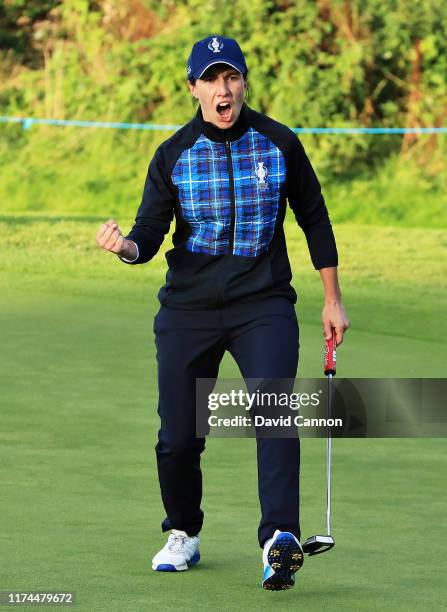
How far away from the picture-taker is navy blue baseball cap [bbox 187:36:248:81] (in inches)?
227

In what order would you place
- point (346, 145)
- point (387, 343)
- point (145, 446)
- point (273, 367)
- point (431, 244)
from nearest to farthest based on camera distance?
point (273, 367), point (145, 446), point (387, 343), point (431, 244), point (346, 145)

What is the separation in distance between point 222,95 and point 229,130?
0.12m

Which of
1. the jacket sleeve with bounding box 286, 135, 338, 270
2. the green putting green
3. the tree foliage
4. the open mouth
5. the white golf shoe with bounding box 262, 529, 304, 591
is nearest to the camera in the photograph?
the white golf shoe with bounding box 262, 529, 304, 591

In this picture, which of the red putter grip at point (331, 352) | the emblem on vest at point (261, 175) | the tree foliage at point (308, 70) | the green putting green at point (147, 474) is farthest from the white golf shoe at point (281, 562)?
the tree foliage at point (308, 70)

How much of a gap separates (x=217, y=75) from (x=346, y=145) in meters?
15.1

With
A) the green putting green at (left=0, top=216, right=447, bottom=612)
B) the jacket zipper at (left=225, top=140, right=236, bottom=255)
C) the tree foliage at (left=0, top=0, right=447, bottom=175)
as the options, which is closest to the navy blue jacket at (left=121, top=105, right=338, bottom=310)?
the jacket zipper at (left=225, top=140, right=236, bottom=255)

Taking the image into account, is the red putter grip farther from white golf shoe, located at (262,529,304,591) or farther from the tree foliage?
the tree foliage

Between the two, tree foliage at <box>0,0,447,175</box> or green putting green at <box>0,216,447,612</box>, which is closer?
green putting green at <box>0,216,447,612</box>

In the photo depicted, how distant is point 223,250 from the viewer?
579cm

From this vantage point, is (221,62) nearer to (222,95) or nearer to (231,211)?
(222,95)

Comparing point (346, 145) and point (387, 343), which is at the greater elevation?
point (346, 145)

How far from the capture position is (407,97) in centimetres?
2153

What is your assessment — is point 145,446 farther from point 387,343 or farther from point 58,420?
point 387,343

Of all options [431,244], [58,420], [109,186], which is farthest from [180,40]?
[58,420]
